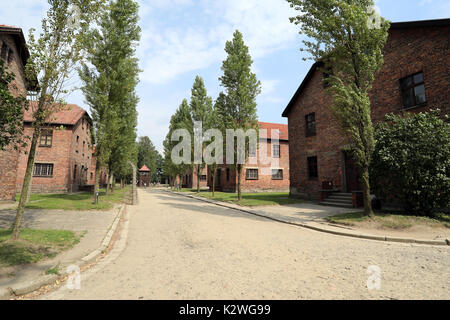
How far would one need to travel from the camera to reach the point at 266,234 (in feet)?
23.8

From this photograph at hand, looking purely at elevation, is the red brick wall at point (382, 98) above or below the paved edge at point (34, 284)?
above

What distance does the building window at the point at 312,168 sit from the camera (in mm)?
17328

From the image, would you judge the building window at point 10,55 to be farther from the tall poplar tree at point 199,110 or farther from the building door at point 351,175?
the building door at point 351,175

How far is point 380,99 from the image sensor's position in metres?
13.0

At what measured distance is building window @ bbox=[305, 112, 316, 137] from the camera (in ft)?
58.0

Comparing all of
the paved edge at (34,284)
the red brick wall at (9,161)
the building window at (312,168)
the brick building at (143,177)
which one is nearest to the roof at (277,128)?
the building window at (312,168)

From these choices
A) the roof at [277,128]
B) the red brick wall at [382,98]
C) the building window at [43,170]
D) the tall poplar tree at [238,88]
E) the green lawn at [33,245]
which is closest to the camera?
the green lawn at [33,245]

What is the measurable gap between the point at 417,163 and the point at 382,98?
5.74m

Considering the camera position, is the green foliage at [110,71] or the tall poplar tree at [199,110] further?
the tall poplar tree at [199,110]

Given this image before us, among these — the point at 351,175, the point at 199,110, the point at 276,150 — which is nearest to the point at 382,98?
the point at 351,175

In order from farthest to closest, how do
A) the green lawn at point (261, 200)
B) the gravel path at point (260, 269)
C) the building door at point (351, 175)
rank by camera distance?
1. the green lawn at point (261, 200)
2. the building door at point (351, 175)
3. the gravel path at point (260, 269)
